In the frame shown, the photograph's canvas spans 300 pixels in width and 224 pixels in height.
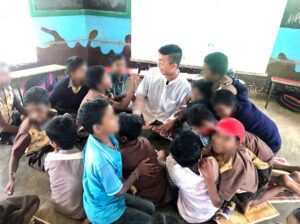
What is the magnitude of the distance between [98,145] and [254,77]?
10.00 ft

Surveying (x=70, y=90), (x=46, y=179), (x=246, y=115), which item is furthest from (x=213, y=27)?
(x=46, y=179)

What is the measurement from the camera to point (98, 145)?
49.5 inches

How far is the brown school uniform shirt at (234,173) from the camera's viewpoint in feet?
4.93

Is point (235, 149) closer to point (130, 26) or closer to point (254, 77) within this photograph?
point (254, 77)

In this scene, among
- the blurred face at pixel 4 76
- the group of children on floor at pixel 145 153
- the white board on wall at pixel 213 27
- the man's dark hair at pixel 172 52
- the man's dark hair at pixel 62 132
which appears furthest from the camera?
the white board on wall at pixel 213 27

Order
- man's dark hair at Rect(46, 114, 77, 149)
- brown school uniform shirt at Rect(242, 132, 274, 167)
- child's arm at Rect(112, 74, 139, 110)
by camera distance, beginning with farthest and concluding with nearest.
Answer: child's arm at Rect(112, 74, 139, 110) < brown school uniform shirt at Rect(242, 132, 274, 167) < man's dark hair at Rect(46, 114, 77, 149)

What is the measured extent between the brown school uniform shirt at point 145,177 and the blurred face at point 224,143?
0.41 m

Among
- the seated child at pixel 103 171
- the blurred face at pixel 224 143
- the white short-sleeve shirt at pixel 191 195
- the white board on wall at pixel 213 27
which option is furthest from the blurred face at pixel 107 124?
the white board on wall at pixel 213 27

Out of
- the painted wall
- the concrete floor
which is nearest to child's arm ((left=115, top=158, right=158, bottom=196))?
the concrete floor

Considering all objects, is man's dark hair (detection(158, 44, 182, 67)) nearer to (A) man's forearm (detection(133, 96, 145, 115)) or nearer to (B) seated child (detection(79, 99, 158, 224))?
(A) man's forearm (detection(133, 96, 145, 115))

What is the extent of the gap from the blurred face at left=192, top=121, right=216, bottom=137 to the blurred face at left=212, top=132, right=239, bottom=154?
159mm

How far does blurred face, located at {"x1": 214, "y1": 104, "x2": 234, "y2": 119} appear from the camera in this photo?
5.74ft

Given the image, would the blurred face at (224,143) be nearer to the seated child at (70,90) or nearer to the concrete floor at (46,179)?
the concrete floor at (46,179)

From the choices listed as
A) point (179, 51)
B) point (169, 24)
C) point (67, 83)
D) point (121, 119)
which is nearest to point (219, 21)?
point (169, 24)
